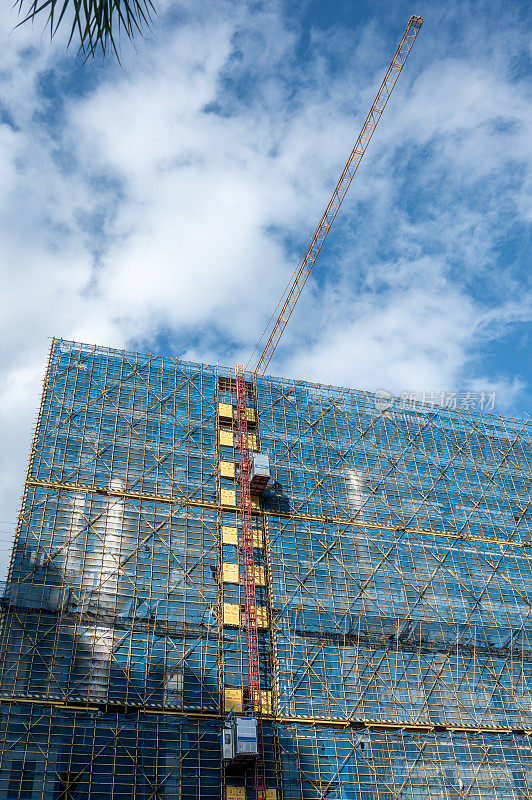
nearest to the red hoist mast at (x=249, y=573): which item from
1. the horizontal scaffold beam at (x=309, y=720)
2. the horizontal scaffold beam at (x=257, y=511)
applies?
the horizontal scaffold beam at (x=257, y=511)

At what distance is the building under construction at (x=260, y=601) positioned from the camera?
121 feet

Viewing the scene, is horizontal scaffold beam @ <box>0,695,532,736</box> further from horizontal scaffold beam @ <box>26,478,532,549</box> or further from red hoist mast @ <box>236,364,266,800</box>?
horizontal scaffold beam @ <box>26,478,532,549</box>

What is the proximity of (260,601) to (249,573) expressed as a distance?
1.72 meters

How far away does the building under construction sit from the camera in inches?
1454

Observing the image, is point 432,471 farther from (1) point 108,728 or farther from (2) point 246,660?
(1) point 108,728

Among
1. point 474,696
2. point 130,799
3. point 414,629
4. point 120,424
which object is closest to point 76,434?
point 120,424

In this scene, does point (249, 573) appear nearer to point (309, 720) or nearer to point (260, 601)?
point (260, 601)

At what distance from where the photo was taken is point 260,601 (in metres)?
43.3

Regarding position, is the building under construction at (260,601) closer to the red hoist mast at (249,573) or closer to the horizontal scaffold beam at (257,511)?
the horizontal scaffold beam at (257,511)

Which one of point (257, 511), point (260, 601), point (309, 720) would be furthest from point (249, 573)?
point (309, 720)

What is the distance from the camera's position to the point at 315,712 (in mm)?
40469

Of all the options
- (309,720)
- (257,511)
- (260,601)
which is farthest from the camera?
(257,511)

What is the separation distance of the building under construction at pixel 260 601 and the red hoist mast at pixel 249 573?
0.49m

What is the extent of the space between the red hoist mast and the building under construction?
1.62 feet
